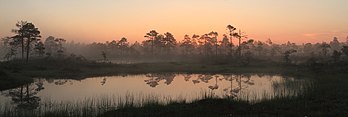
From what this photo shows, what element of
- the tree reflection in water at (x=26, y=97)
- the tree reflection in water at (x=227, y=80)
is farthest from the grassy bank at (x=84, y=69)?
the tree reflection in water at (x=26, y=97)

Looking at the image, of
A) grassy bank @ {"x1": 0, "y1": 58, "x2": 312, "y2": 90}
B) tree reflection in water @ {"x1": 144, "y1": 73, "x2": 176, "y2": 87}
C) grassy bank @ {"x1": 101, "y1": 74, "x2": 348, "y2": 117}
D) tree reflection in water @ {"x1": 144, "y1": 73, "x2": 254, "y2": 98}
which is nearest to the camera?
grassy bank @ {"x1": 101, "y1": 74, "x2": 348, "y2": 117}

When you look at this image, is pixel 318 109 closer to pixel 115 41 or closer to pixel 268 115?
pixel 268 115

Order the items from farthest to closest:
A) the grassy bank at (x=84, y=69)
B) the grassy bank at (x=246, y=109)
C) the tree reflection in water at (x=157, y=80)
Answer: the grassy bank at (x=84, y=69) → the tree reflection in water at (x=157, y=80) → the grassy bank at (x=246, y=109)

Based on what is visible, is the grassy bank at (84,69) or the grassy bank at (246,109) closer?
the grassy bank at (246,109)

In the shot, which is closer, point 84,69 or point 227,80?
point 227,80

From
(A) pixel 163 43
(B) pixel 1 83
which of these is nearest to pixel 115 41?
(A) pixel 163 43

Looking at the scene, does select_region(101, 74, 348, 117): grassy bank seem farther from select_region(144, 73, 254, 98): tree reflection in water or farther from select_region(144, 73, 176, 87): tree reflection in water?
select_region(144, 73, 176, 87): tree reflection in water

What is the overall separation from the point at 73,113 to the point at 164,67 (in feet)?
138

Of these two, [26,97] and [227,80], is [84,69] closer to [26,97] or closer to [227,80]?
[227,80]

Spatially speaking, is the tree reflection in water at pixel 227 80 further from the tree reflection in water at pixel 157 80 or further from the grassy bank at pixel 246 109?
the grassy bank at pixel 246 109

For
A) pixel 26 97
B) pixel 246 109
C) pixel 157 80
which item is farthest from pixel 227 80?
pixel 246 109

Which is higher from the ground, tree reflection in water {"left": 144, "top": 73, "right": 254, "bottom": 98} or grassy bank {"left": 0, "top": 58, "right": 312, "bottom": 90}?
grassy bank {"left": 0, "top": 58, "right": 312, "bottom": 90}

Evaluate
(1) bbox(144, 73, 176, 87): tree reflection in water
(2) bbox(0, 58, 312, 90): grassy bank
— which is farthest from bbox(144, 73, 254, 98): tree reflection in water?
(2) bbox(0, 58, 312, 90): grassy bank

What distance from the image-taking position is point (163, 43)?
103812 mm
